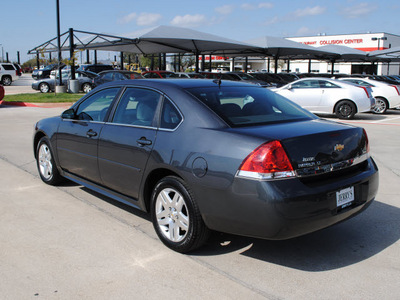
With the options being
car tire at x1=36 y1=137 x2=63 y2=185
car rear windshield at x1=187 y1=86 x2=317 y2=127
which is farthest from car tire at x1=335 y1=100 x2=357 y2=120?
car tire at x1=36 y1=137 x2=63 y2=185

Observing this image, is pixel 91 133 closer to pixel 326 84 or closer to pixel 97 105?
pixel 97 105

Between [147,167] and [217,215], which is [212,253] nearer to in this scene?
[217,215]

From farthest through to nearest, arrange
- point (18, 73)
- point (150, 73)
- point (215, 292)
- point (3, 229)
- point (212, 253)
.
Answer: point (18, 73) < point (150, 73) < point (3, 229) < point (212, 253) < point (215, 292)

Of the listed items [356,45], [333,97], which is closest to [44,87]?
[333,97]

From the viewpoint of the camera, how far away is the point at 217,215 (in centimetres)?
336

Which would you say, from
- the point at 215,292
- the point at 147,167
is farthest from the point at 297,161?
the point at 147,167

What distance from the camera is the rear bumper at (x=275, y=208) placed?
312 cm

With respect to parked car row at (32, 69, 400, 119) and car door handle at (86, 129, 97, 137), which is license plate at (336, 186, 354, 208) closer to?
car door handle at (86, 129, 97, 137)

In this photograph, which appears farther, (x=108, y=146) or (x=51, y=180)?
(x=51, y=180)

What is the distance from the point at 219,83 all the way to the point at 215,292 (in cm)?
221

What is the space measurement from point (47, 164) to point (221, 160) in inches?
135

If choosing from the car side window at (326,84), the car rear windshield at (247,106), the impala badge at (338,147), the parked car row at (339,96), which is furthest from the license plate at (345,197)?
the car side window at (326,84)

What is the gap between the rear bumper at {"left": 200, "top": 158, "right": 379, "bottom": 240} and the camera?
312cm

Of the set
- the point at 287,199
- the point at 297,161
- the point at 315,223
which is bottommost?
the point at 315,223
